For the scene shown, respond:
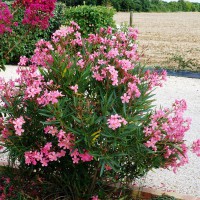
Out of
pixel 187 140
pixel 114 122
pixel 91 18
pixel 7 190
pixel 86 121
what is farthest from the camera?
pixel 91 18

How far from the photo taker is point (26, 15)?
339cm

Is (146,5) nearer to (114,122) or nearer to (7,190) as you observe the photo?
(7,190)

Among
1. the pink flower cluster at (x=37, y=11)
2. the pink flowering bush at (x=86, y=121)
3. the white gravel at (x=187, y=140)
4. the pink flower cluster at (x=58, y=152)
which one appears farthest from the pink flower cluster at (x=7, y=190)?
the pink flower cluster at (x=37, y=11)

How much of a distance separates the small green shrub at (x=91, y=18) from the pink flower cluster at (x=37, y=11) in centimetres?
732

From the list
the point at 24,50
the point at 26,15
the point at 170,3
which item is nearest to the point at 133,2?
the point at 170,3

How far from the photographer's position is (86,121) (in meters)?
2.29

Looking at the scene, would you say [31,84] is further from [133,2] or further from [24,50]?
[133,2]

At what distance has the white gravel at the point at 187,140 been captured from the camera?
3789 millimetres

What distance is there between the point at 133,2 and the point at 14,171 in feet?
125

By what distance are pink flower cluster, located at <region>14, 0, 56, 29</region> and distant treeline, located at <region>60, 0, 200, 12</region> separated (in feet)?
85.2

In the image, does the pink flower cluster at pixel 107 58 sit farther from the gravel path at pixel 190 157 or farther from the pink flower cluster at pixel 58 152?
the gravel path at pixel 190 157

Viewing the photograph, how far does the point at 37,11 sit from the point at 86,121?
138 cm

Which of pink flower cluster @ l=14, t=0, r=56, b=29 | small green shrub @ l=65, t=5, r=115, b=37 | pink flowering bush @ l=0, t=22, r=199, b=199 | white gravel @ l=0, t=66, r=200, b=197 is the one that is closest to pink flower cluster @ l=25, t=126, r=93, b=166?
pink flowering bush @ l=0, t=22, r=199, b=199

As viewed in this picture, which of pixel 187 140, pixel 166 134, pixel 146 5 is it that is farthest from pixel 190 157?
pixel 146 5
